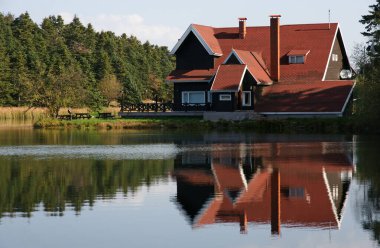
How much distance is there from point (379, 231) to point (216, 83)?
48.1 metres

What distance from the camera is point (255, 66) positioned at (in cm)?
6738

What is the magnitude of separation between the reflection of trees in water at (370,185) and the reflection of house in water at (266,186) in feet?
1.76

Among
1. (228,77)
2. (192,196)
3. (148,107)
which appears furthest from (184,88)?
(192,196)

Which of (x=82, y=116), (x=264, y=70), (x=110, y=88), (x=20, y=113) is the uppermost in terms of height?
(x=264, y=70)

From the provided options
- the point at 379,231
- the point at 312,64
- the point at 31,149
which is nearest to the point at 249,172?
the point at 379,231

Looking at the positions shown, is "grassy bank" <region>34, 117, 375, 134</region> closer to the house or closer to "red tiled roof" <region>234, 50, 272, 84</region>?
the house

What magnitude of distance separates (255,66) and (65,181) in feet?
138

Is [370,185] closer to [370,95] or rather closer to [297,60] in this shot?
[370,95]

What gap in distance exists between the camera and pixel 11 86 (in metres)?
92.8

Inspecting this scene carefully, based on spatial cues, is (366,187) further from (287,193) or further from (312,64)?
(312,64)

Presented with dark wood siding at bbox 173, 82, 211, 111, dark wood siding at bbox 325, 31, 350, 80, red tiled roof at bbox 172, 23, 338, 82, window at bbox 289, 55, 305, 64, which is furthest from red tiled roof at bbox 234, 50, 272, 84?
dark wood siding at bbox 325, 31, 350, 80

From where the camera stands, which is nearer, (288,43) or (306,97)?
(306,97)

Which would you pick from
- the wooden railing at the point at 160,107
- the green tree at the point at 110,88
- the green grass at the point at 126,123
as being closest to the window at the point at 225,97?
the wooden railing at the point at 160,107

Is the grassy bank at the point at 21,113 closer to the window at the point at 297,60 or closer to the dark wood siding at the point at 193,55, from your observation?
the dark wood siding at the point at 193,55
